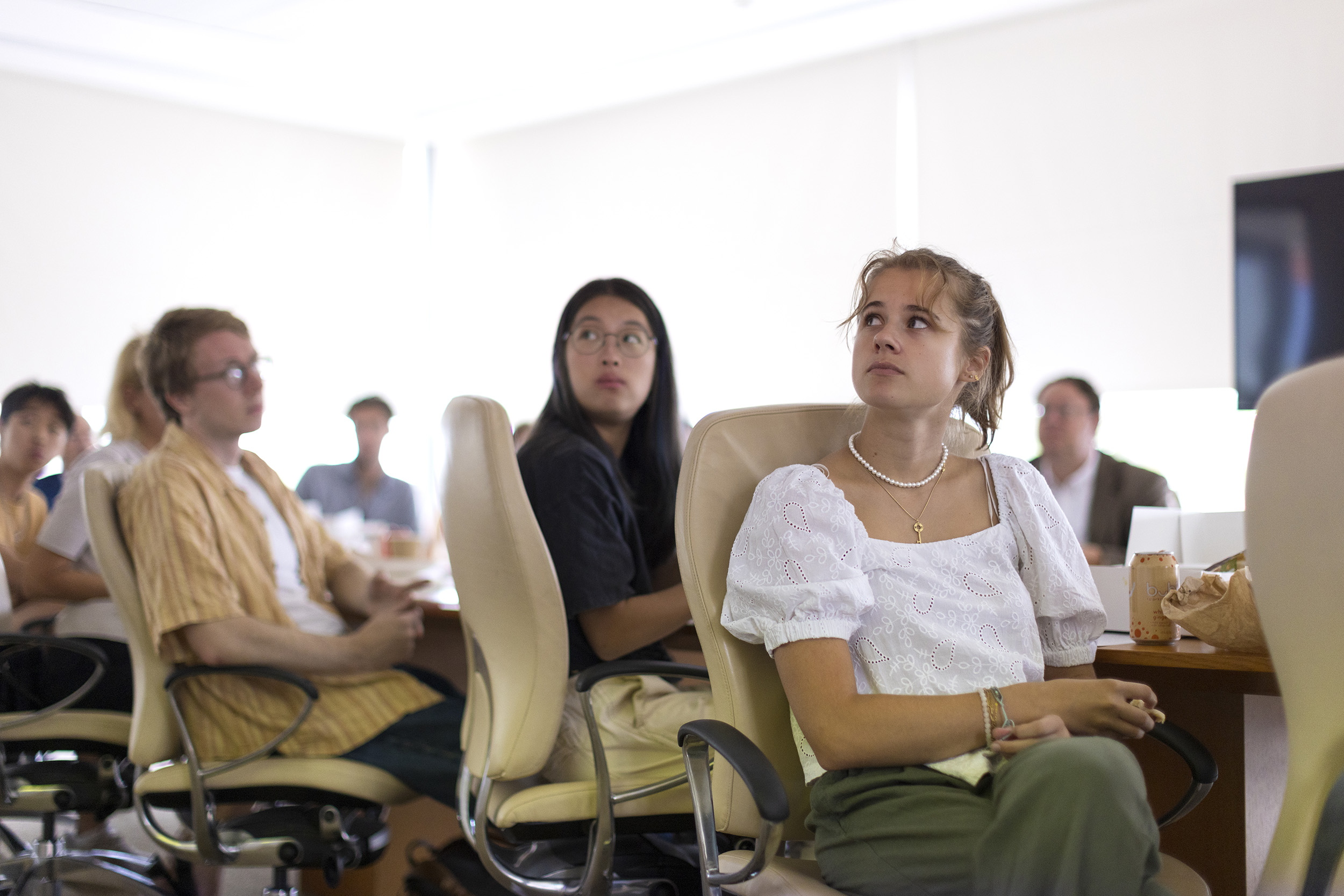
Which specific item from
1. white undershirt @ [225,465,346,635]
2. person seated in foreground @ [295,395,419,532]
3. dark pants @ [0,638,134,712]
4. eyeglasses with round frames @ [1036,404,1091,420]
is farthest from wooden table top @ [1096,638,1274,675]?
person seated in foreground @ [295,395,419,532]

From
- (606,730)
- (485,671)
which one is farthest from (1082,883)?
(485,671)

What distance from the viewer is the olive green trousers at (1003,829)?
47.3 inches

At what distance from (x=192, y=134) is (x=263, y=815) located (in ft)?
17.3

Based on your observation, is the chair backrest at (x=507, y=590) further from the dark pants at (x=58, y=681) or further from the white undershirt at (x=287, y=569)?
the dark pants at (x=58, y=681)

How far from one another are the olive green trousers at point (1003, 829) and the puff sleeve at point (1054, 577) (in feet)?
1.06

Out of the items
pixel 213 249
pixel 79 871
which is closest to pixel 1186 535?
pixel 79 871

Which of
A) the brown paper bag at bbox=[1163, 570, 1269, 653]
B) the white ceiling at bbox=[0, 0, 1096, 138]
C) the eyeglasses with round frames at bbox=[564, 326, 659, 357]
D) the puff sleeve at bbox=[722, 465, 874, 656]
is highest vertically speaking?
the white ceiling at bbox=[0, 0, 1096, 138]

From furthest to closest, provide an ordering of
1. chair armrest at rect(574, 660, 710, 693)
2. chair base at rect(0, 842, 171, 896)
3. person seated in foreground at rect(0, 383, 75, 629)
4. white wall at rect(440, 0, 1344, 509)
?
white wall at rect(440, 0, 1344, 509), person seated in foreground at rect(0, 383, 75, 629), chair base at rect(0, 842, 171, 896), chair armrest at rect(574, 660, 710, 693)

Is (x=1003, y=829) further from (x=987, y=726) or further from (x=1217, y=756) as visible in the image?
(x=1217, y=756)

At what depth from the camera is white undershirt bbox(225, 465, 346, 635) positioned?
7.80ft

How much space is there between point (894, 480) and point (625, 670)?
0.52 metres

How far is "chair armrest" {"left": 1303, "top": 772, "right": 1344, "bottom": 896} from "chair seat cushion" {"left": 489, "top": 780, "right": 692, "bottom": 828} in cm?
93

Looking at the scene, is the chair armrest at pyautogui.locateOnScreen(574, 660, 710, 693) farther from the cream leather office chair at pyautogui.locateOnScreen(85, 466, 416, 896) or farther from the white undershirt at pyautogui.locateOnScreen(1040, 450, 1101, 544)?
the white undershirt at pyautogui.locateOnScreen(1040, 450, 1101, 544)

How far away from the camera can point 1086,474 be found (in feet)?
12.5
